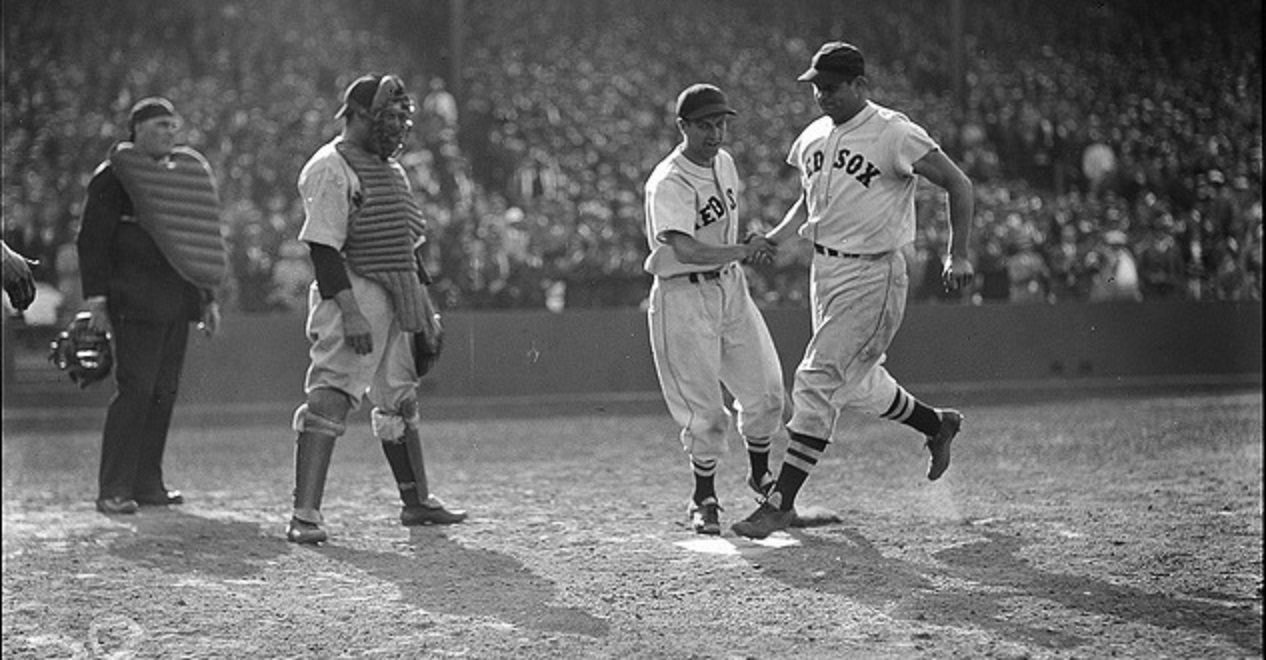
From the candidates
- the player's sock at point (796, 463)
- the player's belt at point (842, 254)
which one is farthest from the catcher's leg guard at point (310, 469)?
the player's belt at point (842, 254)

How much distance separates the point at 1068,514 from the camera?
299 inches

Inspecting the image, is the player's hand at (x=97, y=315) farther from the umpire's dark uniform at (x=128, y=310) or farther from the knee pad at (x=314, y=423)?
the knee pad at (x=314, y=423)

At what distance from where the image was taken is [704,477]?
729 cm

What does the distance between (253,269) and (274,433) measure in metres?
2.99

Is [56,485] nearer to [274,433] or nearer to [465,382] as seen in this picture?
[274,433]

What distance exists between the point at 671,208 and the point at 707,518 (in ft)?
4.40

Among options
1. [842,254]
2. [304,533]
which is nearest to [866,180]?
[842,254]

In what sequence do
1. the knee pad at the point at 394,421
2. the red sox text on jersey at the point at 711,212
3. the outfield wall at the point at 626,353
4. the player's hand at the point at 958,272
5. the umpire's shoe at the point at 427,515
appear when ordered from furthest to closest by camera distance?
1. the outfield wall at the point at 626,353
2. the umpire's shoe at the point at 427,515
3. the knee pad at the point at 394,421
4. the red sox text on jersey at the point at 711,212
5. the player's hand at the point at 958,272

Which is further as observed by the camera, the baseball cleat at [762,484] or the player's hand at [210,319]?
the player's hand at [210,319]

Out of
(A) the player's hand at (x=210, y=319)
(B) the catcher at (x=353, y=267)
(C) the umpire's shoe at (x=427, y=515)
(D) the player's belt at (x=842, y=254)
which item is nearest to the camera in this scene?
(D) the player's belt at (x=842, y=254)

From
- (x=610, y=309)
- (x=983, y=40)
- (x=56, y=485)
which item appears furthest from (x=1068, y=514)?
(x=983, y=40)

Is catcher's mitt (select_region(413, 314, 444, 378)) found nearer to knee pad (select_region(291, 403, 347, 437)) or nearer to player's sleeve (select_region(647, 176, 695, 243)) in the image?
knee pad (select_region(291, 403, 347, 437))

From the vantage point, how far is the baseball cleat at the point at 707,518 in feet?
23.4

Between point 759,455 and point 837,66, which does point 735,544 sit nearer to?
point 759,455
